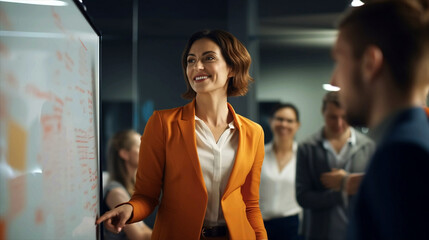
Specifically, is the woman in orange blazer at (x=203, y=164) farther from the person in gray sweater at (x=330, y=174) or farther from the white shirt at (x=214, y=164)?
the person in gray sweater at (x=330, y=174)

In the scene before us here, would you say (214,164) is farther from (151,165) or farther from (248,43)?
(248,43)

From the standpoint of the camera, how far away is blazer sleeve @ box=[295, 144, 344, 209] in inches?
96.3

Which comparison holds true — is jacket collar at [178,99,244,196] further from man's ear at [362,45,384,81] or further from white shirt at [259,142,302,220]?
white shirt at [259,142,302,220]

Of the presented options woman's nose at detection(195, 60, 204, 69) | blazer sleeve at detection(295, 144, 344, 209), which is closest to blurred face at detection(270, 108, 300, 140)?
blazer sleeve at detection(295, 144, 344, 209)

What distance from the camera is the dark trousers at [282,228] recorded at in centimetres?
292

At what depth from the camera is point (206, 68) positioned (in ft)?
5.29

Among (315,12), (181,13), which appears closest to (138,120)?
(181,13)

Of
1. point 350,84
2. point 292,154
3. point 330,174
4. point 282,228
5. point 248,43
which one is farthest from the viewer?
point 248,43

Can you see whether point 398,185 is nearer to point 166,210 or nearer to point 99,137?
point 166,210

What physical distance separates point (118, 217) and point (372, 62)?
101 centimetres

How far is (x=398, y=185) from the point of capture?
78cm

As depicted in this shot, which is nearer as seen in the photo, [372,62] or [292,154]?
[372,62]

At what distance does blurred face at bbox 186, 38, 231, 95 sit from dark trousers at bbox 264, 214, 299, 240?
162 cm

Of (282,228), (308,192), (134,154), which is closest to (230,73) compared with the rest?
(308,192)
